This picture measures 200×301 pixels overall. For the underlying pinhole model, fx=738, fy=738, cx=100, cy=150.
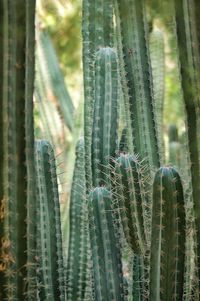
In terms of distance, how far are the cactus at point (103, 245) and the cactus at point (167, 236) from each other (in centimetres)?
33

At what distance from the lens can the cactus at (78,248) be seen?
3.87 m

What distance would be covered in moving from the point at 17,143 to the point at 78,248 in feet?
4.79

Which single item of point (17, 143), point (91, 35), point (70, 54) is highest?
point (70, 54)

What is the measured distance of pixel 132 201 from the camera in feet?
9.91

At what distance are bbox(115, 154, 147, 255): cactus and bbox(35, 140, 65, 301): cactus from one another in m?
0.37

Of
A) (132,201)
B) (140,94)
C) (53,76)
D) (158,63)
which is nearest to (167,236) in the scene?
(132,201)

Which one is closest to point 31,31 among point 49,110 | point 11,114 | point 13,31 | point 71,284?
point 13,31

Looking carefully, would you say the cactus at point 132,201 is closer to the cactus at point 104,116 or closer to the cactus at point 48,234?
the cactus at point 104,116

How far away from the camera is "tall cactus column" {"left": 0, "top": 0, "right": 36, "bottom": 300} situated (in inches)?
99.0

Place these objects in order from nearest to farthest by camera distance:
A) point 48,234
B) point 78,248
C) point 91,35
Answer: point 48,234 → point 91,35 → point 78,248

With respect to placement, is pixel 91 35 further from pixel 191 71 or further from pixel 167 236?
pixel 167 236

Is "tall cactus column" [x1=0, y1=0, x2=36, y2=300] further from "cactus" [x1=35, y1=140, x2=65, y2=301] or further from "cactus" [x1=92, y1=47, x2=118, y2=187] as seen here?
"cactus" [x1=92, y1=47, x2=118, y2=187]

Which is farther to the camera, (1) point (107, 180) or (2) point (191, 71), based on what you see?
(1) point (107, 180)

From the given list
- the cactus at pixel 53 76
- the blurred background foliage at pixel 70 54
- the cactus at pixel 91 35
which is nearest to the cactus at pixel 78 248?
the cactus at pixel 91 35
